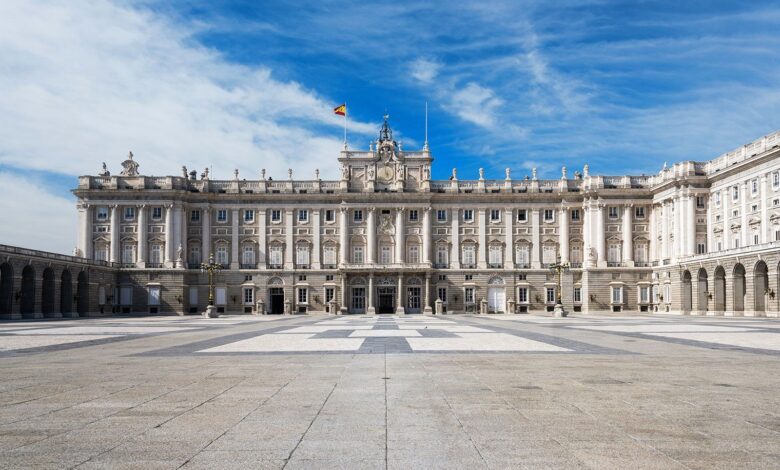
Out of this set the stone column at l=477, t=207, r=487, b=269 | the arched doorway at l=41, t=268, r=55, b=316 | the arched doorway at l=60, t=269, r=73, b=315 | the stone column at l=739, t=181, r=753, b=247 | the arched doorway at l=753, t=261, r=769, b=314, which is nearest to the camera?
the arched doorway at l=753, t=261, r=769, b=314

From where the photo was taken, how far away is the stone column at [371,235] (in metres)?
84.6

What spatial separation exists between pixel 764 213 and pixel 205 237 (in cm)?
6122

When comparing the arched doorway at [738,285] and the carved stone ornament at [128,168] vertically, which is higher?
the carved stone ornament at [128,168]

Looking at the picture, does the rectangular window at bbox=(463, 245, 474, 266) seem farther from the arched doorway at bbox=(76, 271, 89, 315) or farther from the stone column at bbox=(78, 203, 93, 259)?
the stone column at bbox=(78, 203, 93, 259)

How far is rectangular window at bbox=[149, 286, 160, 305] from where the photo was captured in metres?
82.1

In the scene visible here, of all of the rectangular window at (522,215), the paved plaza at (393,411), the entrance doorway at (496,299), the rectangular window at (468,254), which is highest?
the rectangular window at (522,215)

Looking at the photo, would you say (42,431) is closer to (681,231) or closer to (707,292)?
(707,292)

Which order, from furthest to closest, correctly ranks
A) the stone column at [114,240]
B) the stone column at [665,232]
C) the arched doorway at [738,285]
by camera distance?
1. the stone column at [114,240]
2. the stone column at [665,232]
3. the arched doorway at [738,285]

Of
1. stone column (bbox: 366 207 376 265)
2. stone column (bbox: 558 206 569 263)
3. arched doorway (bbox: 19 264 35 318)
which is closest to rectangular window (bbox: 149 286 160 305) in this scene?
arched doorway (bbox: 19 264 35 318)

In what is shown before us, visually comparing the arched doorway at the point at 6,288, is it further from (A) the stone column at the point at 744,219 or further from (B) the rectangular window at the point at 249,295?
(A) the stone column at the point at 744,219

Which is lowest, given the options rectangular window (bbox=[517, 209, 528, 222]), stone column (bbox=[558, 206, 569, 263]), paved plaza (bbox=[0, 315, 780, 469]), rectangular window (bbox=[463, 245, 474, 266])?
paved plaza (bbox=[0, 315, 780, 469])

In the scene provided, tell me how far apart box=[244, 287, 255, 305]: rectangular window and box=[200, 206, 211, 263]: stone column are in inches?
246

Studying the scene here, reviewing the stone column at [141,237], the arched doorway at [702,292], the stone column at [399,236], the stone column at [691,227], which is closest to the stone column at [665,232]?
the stone column at [691,227]

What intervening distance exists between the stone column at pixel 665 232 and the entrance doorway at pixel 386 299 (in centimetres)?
3169
